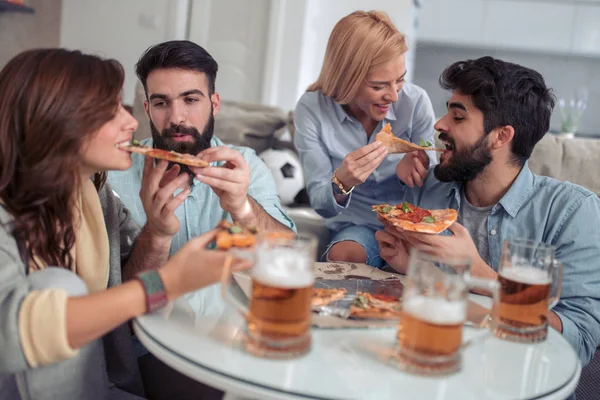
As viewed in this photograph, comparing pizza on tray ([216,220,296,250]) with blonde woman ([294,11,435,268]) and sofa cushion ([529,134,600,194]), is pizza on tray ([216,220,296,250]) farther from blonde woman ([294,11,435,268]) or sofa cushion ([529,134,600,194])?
sofa cushion ([529,134,600,194])

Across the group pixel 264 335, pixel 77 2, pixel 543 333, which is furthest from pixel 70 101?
pixel 77 2

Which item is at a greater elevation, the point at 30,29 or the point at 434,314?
the point at 30,29

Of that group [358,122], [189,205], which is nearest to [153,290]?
[189,205]

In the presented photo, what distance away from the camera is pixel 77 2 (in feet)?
19.5

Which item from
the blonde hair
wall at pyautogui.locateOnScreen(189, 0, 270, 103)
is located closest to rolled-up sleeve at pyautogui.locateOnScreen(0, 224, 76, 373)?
the blonde hair

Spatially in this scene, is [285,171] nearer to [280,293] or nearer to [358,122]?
[358,122]

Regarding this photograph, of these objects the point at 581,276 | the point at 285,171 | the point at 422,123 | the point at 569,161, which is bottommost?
the point at 285,171

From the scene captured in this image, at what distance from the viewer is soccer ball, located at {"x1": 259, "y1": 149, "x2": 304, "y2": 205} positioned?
3730mm

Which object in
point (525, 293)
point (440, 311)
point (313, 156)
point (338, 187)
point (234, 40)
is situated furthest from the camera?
point (234, 40)

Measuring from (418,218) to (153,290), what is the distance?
97 centimetres

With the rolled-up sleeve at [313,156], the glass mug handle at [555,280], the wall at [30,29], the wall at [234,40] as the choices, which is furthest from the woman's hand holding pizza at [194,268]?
the wall at [30,29]

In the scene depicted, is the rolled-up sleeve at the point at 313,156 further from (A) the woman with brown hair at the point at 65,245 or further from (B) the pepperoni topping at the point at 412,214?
(A) the woman with brown hair at the point at 65,245

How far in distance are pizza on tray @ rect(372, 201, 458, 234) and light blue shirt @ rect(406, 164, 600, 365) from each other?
201 mm

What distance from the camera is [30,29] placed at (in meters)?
5.90
